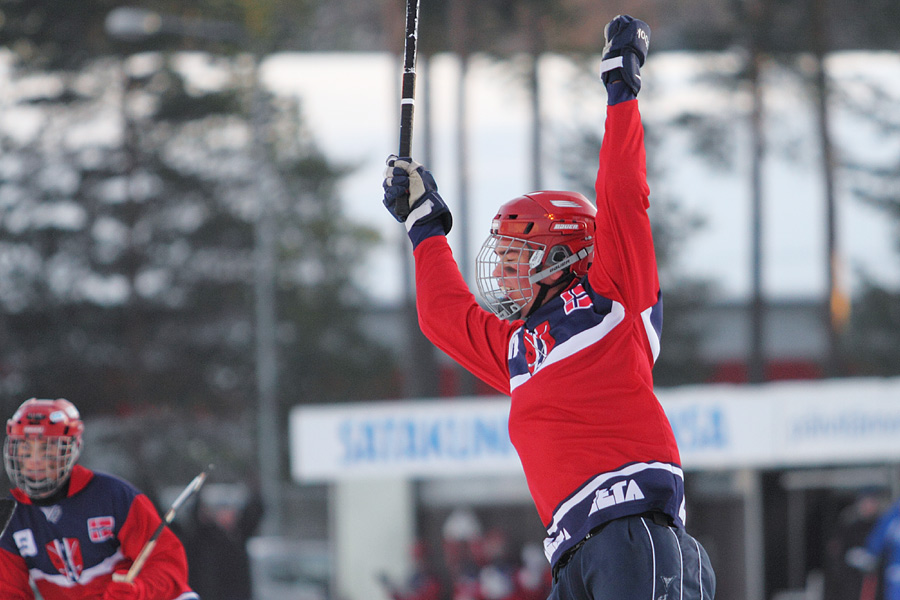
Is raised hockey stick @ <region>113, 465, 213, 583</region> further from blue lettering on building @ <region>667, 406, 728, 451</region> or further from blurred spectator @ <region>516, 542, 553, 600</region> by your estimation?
blue lettering on building @ <region>667, 406, 728, 451</region>

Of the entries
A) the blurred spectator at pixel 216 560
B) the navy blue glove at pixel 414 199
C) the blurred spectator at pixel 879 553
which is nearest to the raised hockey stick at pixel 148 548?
the navy blue glove at pixel 414 199

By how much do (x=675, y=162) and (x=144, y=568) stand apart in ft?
37.5

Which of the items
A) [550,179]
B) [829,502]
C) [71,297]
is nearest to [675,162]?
[550,179]

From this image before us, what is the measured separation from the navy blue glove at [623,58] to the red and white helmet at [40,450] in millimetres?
2453

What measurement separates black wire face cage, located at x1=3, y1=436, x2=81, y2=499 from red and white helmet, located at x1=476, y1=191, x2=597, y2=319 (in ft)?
6.18

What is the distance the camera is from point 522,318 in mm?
3129

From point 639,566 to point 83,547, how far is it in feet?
7.46

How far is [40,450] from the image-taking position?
413 centimetres

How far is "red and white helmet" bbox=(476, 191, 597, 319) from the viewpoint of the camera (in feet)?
10.0

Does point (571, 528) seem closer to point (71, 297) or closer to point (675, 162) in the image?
point (675, 162)

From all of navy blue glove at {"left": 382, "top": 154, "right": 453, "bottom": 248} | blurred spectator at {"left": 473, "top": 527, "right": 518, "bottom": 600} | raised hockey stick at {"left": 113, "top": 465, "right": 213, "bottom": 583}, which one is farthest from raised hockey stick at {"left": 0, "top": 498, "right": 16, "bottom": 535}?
blurred spectator at {"left": 473, "top": 527, "right": 518, "bottom": 600}

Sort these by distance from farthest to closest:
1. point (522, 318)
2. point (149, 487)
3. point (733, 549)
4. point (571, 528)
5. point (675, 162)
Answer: point (675, 162)
point (733, 549)
point (149, 487)
point (522, 318)
point (571, 528)

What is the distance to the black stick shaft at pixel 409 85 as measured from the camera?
3.41 meters

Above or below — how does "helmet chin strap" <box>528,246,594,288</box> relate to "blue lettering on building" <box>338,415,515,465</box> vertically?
above
